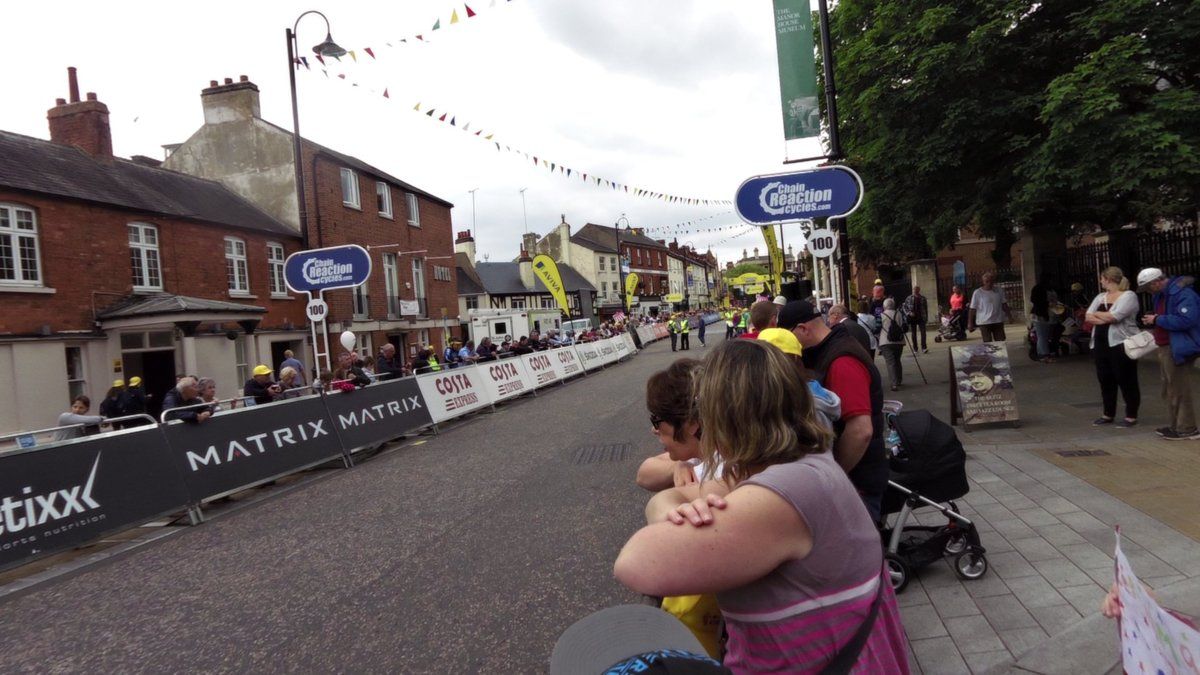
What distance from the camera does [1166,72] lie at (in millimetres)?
9852

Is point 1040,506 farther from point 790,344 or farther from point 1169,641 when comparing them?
point 1169,641

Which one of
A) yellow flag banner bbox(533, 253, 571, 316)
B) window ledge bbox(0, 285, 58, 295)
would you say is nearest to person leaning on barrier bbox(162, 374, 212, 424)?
window ledge bbox(0, 285, 58, 295)

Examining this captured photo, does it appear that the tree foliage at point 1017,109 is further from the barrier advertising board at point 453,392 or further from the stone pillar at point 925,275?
the stone pillar at point 925,275

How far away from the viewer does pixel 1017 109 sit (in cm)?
1049

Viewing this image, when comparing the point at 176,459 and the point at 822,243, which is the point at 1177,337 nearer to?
the point at 822,243

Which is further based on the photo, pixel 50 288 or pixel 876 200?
pixel 50 288

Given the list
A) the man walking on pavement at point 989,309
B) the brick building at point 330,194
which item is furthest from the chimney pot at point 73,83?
the man walking on pavement at point 989,309

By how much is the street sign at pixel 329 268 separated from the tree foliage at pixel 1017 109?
991cm

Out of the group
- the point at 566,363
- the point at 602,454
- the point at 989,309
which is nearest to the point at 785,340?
the point at 602,454

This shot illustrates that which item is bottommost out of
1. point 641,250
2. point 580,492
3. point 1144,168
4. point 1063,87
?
point 580,492

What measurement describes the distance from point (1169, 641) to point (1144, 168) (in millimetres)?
9713

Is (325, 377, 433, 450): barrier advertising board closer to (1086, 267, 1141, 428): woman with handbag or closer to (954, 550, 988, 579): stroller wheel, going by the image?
(954, 550, 988, 579): stroller wheel

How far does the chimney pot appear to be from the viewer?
20.7m

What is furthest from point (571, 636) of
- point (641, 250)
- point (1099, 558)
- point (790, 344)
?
point (641, 250)
